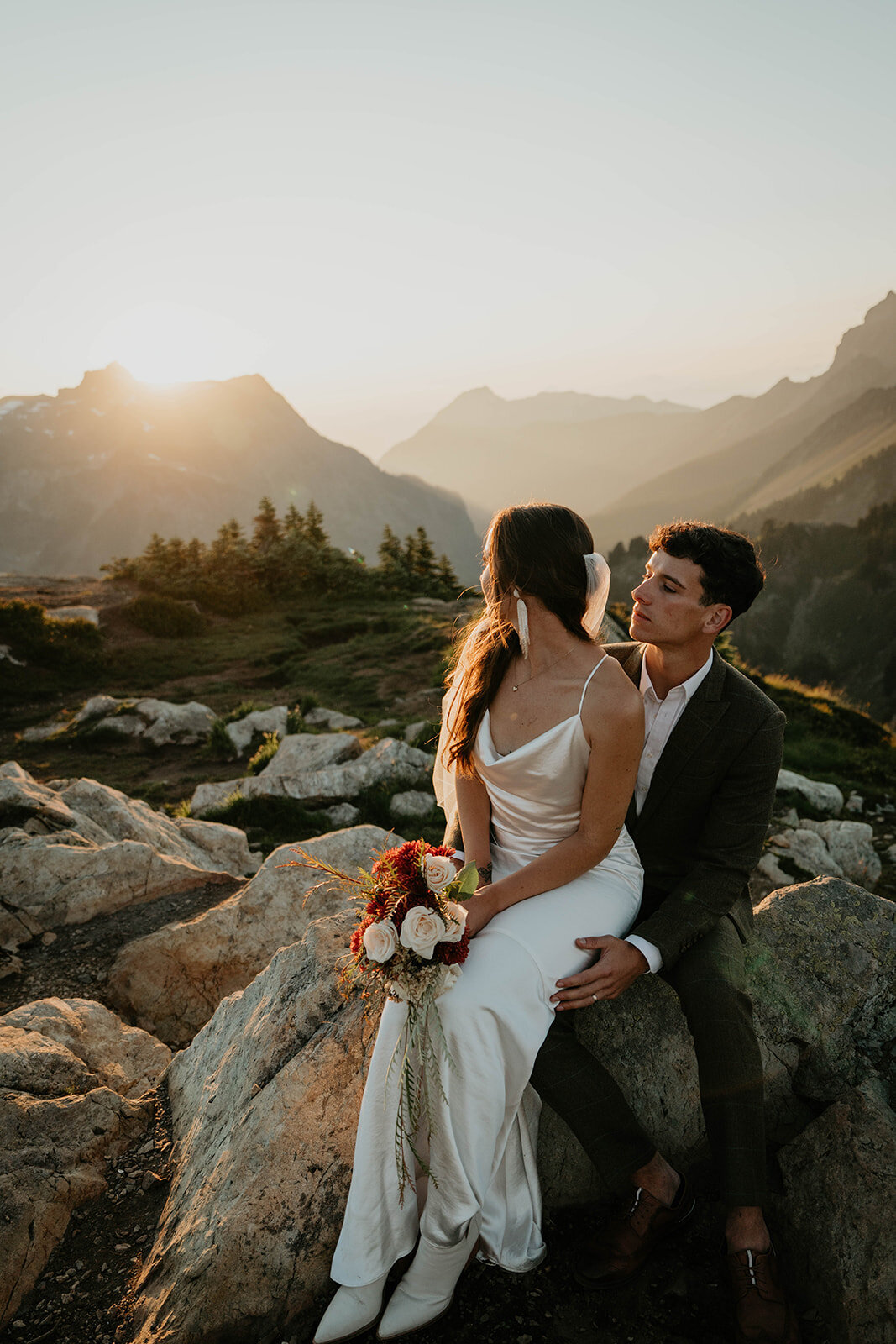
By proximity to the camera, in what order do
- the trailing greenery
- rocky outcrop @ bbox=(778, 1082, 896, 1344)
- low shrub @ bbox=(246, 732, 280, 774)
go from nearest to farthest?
1. rocky outcrop @ bbox=(778, 1082, 896, 1344)
2. low shrub @ bbox=(246, 732, 280, 774)
3. the trailing greenery

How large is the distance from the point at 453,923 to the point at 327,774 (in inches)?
312

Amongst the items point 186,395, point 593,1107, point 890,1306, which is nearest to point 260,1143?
point 593,1107

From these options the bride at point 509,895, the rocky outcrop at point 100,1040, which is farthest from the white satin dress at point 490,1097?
the rocky outcrop at point 100,1040

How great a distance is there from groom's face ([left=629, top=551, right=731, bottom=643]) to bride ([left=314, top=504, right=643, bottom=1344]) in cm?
30

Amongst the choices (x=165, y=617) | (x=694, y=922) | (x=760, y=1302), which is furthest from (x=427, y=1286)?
(x=165, y=617)

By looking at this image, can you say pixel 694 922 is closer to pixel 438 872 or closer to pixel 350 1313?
pixel 438 872

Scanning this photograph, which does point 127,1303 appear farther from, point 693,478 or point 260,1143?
point 693,478

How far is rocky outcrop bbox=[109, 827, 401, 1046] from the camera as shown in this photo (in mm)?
5227

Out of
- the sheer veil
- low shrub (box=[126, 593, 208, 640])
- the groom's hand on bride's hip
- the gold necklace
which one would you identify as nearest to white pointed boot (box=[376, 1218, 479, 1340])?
the groom's hand on bride's hip

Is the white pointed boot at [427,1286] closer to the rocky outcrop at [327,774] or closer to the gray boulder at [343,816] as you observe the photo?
the gray boulder at [343,816]

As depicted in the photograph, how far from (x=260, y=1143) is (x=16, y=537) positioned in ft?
535

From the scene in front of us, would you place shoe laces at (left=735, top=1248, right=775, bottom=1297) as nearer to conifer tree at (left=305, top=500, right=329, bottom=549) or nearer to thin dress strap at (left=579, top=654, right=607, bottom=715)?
thin dress strap at (left=579, top=654, right=607, bottom=715)

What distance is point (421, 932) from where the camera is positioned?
266 cm

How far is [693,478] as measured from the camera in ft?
649
